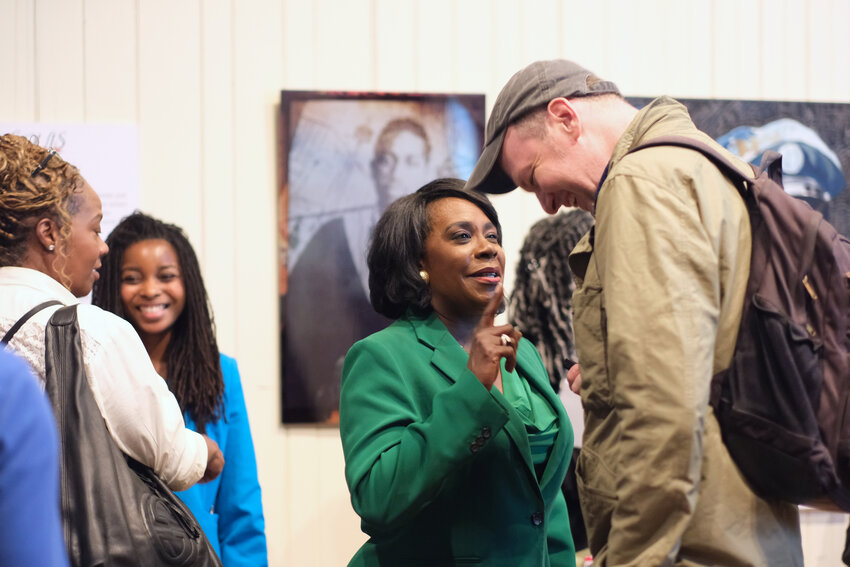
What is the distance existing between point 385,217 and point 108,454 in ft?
2.89

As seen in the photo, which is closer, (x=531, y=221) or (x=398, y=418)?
(x=398, y=418)

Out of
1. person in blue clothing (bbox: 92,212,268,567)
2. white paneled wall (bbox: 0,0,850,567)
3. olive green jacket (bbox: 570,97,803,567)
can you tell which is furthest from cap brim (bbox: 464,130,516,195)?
white paneled wall (bbox: 0,0,850,567)

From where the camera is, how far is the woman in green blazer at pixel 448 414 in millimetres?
1770

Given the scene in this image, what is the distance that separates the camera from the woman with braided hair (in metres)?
1.64

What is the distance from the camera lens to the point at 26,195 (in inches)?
70.1

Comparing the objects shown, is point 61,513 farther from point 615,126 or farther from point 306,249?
point 306,249

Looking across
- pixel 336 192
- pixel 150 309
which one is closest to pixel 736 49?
pixel 336 192

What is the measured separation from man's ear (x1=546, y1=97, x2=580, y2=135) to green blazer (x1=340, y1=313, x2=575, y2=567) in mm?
535

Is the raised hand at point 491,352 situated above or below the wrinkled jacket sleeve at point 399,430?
above

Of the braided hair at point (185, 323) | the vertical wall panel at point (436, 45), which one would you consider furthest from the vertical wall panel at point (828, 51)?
the braided hair at point (185, 323)

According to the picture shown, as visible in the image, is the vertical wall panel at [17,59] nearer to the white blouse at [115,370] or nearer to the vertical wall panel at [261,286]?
the vertical wall panel at [261,286]

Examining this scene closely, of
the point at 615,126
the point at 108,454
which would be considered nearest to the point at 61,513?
the point at 108,454

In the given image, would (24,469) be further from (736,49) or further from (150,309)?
(736,49)

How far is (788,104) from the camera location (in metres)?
3.61
